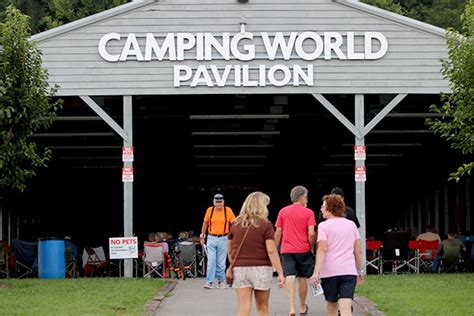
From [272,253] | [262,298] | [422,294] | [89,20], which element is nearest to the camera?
[272,253]

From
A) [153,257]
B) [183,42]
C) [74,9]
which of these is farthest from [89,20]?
[74,9]

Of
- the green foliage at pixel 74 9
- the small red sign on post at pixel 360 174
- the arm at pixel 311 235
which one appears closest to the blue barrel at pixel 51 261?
the small red sign on post at pixel 360 174

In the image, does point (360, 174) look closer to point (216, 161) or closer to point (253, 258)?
point (253, 258)

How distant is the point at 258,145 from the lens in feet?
102

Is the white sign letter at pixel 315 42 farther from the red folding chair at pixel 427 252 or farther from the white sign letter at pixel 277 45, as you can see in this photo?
the red folding chair at pixel 427 252

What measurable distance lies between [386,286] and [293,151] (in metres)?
16.8

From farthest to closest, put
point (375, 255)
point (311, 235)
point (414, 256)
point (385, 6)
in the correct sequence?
point (385, 6)
point (414, 256)
point (375, 255)
point (311, 235)

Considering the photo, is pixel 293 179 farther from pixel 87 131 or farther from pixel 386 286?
pixel 386 286

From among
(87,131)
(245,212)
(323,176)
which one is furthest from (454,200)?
(245,212)

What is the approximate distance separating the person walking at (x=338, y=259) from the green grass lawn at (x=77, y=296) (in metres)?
3.28

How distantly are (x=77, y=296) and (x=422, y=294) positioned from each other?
15.7ft

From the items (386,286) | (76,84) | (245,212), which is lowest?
(386,286)

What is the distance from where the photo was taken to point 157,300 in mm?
14594

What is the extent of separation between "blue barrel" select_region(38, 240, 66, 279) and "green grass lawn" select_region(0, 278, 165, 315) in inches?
73.2
